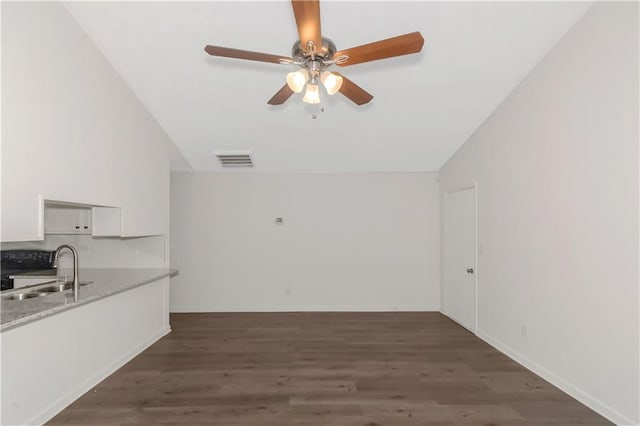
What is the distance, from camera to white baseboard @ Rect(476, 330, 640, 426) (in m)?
2.41

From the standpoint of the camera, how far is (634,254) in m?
2.31

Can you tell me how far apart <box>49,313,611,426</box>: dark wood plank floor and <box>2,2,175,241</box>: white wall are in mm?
1548

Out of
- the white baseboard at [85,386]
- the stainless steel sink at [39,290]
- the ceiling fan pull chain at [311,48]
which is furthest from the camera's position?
the stainless steel sink at [39,290]

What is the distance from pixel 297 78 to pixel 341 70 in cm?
138

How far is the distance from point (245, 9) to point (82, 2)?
4.67 feet

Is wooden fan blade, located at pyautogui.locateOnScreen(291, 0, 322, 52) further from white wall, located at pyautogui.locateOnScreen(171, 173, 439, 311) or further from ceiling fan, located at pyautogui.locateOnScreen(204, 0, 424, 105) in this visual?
white wall, located at pyautogui.locateOnScreen(171, 173, 439, 311)

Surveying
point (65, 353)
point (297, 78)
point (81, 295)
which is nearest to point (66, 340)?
point (65, 353)

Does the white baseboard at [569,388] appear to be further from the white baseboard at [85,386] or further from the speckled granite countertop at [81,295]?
the white baseboard at [85,386]

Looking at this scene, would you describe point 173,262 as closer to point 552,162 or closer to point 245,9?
point 245,9

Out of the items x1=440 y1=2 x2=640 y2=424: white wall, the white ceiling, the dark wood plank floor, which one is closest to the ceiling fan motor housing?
the white ceiling

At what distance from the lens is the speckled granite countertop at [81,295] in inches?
86.7

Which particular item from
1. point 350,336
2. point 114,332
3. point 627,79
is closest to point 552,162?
point 627,79

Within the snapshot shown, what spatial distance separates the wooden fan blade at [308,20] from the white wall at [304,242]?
383 cm

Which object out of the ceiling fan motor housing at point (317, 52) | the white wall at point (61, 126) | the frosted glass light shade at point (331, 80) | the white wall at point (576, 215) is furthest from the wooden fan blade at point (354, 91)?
the white wall at point (61, 126)
